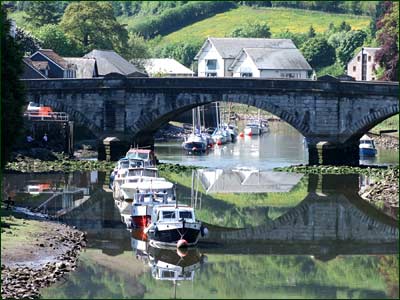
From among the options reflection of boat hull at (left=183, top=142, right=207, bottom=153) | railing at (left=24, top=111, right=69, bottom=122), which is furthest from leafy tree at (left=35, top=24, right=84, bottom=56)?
railing at (left=24, top=111, right=69, bottom=122)

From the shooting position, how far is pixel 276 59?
168750 millimetres

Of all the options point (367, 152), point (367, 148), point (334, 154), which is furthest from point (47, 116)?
point (367, 148)

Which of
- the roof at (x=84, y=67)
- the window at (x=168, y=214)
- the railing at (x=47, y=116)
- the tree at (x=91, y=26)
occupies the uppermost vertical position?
the tree at (x=91, y=26)

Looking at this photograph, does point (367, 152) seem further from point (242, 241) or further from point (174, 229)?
point (174, 229)

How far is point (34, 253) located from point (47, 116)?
5037 cm

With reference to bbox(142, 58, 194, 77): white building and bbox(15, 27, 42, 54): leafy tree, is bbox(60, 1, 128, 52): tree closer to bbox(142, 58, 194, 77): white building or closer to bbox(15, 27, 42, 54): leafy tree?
bbox(15, 27, 42, 54): leafy tree

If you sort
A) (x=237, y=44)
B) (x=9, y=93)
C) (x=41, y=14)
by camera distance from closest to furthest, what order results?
(x=9, y=93)
(x=41, y=14)
(x=237, y=44)

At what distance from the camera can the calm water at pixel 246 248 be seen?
→ 176 feet

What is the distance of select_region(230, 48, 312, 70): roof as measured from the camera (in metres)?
168

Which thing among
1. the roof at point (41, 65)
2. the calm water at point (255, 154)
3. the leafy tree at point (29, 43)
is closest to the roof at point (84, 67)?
the roof at point (41, 65)

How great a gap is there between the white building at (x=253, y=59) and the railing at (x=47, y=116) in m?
62.0

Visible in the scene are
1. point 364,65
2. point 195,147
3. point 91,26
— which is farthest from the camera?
point 364,65

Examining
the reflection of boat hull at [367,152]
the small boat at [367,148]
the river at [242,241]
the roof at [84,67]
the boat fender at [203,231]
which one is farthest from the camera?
the roof at [84,67]

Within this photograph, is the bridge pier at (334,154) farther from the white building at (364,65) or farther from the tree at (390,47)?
the white building at (364,65)
